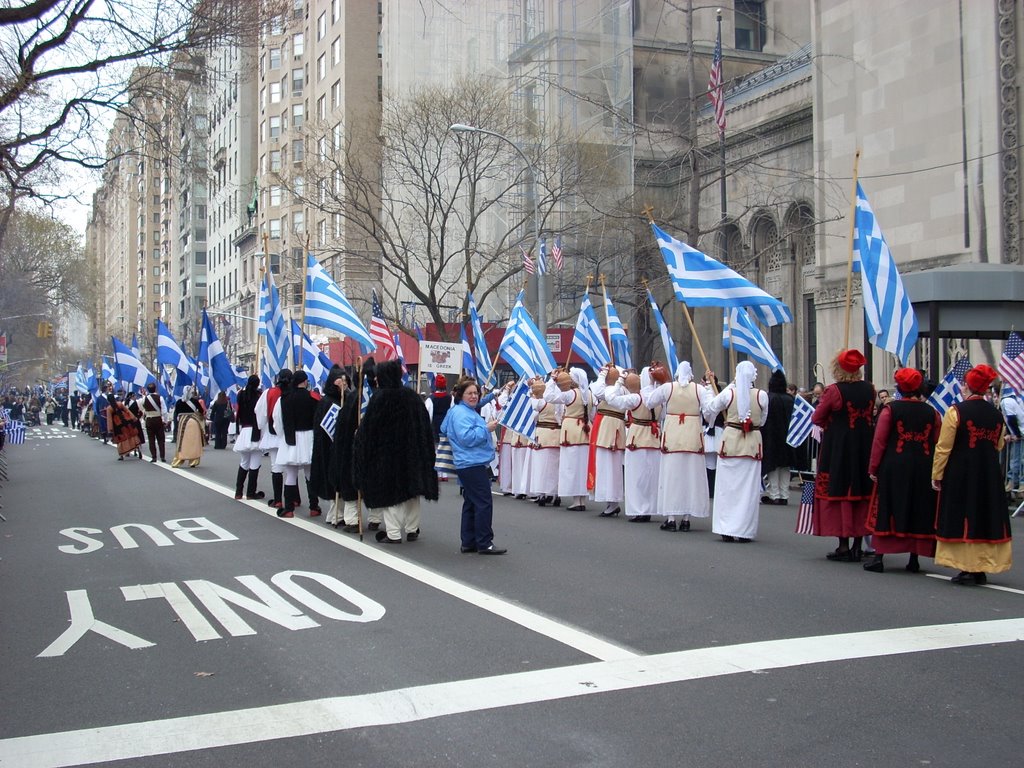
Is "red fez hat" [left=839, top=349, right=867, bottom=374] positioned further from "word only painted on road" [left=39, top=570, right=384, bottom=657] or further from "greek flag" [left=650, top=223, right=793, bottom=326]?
"word only painted on road" [left=39, top=570, right=384, bottom=657]

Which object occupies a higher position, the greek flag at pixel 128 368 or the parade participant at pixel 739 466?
the greek flag at pixel 128 368

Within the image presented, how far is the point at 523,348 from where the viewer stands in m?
16.7

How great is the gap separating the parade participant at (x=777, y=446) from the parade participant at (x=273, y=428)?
7.17 meters

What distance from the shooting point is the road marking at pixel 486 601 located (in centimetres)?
678

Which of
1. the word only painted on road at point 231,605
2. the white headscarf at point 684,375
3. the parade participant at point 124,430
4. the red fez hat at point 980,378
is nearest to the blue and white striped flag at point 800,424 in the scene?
the white headscarf at point 684,375

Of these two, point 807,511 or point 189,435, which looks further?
point 189,435

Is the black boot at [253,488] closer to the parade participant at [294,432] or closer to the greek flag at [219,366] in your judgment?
the parade participant at [294,432]

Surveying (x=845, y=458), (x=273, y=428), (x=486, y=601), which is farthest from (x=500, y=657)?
(x=273, y=428)

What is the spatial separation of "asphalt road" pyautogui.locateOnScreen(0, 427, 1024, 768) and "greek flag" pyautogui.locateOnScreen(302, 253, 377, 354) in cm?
297

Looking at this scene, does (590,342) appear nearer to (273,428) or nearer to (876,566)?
(273,428)

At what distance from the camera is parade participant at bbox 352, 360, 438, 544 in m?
11.2

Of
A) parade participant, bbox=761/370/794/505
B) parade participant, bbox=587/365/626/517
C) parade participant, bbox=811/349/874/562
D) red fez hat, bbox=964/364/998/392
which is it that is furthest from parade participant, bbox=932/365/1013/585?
parade participant, bbox=761/370/794/505

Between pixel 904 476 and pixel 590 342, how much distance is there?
27.7 ft

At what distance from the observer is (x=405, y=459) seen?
11.2 metres
